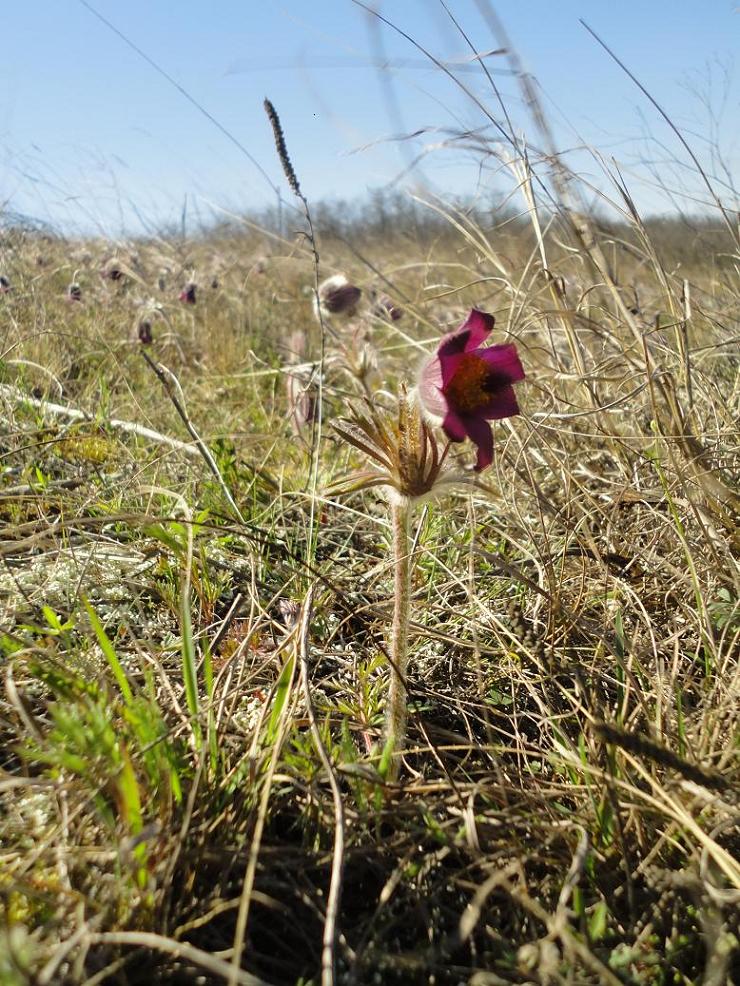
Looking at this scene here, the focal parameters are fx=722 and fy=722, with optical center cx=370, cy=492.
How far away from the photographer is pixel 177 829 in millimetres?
814

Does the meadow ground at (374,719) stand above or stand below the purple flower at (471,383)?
below

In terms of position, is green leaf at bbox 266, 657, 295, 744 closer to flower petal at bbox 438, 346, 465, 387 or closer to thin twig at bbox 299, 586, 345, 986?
thin twig at bbox 299, 586, 345, 986

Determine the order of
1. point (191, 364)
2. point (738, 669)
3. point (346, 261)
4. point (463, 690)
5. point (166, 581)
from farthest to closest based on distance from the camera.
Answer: point (346, 261)
point (191, 364)
point (166, 581)
point (463, 690)
point (738, 669)

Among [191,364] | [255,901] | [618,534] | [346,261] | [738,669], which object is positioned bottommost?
[255,901]

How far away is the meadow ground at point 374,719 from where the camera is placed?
76 cm

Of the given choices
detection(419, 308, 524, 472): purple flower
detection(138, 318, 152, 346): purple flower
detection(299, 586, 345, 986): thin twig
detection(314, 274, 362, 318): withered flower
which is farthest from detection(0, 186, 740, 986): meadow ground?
detection(138, 318, 152, 346): purple flower

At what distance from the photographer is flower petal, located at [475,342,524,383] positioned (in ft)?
3.32

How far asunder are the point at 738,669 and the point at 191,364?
2.56 meters

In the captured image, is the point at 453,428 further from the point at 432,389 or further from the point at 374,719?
the point at 374,719

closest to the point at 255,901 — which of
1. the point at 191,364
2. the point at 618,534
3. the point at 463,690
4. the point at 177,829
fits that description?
the point at 177,829

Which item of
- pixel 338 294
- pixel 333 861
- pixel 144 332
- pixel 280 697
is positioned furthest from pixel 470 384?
pixel 144 332

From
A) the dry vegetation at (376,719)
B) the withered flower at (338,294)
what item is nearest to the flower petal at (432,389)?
the dry vegetation at (376,719)

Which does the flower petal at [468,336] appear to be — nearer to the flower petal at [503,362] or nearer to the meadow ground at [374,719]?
the flower petal at [503,362]

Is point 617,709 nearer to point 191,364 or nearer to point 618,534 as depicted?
point 618,534
